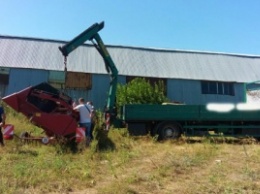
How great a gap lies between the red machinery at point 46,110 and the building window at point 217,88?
20.1 meters

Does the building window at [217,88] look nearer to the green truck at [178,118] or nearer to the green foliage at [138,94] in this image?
the green foliage at [138,94]

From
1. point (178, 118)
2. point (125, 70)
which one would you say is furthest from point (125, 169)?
point (125, 70)

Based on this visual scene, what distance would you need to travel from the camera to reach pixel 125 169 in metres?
8.42

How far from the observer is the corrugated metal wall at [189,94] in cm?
2917

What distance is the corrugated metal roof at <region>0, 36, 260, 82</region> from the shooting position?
92.5 ft

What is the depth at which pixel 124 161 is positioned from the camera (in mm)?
9109

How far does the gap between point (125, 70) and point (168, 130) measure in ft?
51.1

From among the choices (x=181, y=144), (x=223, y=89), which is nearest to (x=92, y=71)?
(x=223, y=89)

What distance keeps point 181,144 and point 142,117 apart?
195 cm

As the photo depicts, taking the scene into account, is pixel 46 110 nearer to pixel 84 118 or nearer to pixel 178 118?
pixel 84 118

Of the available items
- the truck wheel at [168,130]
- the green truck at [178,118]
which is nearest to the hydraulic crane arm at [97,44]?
the green truck at [178,118]

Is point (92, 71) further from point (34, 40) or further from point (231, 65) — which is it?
point (231, 65)

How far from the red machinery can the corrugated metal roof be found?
630 inches

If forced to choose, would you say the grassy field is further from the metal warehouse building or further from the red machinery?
the metal warehouse building
